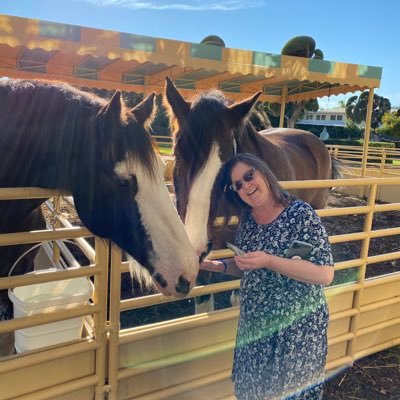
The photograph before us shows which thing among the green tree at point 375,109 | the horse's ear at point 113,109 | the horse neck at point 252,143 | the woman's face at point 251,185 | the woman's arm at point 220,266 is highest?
the green tree at point 375,109

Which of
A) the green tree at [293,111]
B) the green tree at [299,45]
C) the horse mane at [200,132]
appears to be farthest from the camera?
the green tree at [299,45]

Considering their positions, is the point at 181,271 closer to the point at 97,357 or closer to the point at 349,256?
the point at 97,357

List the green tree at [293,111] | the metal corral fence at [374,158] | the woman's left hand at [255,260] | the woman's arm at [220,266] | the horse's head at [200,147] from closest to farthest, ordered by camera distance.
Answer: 1. the woman's left hand at [255,260]
2. the woman's arm at [220,266]
3. the horse's head at [200,147]
4. the metal corral fence at [374,158]
5. the green tree at [293,111]

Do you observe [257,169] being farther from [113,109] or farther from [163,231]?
[113,109]

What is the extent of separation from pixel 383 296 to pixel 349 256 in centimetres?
256

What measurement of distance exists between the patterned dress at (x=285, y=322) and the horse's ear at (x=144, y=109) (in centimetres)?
73

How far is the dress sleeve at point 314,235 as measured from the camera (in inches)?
60.3

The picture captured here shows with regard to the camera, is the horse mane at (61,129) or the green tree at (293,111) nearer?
the horse mane at (61,129)

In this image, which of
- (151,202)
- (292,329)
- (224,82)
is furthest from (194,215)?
(224,82)

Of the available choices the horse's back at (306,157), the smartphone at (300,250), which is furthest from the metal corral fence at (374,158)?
the smartphone at (300,250)

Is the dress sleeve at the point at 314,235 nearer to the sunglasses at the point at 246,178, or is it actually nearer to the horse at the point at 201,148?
the sunglasses at the point at 246,178

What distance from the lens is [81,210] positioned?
1.69 metres

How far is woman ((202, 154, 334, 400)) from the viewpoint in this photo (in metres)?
1.60

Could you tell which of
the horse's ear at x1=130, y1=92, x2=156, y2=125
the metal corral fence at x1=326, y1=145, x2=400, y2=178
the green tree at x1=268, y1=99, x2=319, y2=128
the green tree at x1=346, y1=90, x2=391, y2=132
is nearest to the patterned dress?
the horse's ear at x1=130, y1=92, x2=156, y2=125
